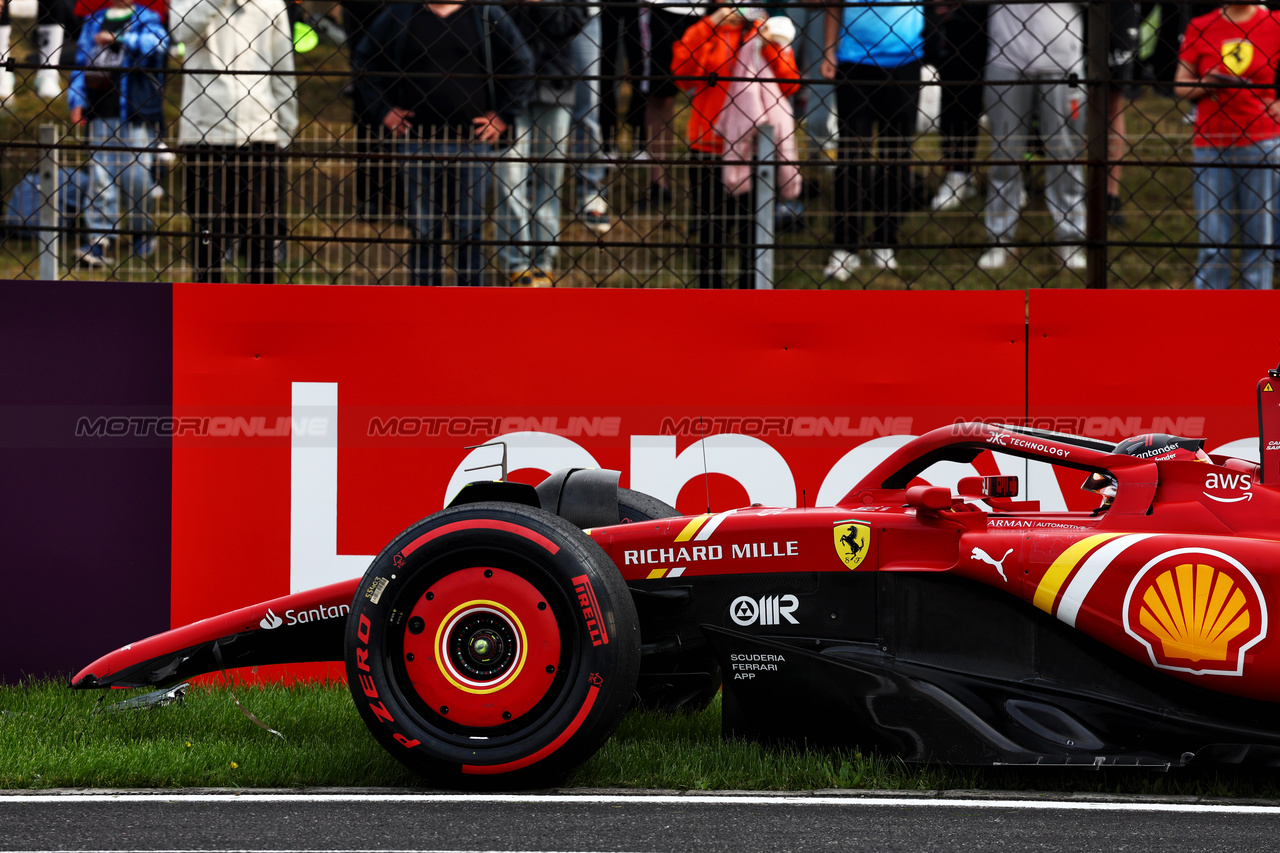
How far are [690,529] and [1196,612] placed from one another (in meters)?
1.54

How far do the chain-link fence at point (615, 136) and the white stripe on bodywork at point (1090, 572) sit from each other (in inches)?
64.8

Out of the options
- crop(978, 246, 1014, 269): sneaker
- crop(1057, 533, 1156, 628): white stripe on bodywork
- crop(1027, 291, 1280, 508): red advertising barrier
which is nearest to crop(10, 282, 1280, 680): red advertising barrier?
crop(1027, 291, 1280, 508): red advertising barrier

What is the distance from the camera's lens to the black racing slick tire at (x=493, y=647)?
13.9ft

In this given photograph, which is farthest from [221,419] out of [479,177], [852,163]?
[852,163]

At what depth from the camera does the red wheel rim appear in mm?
4293

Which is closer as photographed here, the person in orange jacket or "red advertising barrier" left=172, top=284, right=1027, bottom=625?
"red advertising barrier" left=172, top=284, right=1027, bottom=625

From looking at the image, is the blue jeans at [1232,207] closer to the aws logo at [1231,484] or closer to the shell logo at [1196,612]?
the aws logo at [1231,484]

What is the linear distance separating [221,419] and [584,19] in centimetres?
307

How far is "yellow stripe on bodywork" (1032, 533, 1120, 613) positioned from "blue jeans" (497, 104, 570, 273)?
265cm

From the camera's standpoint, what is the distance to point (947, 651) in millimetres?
4465

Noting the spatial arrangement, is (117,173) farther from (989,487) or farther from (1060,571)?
(1060,571)

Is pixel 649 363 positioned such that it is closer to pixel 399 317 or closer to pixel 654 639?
pixel 399 317

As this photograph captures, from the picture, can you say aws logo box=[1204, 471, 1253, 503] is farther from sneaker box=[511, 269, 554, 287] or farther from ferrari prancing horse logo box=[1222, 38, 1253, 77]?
ferrari prancing horse logo box=[1222, 38, 1253, 77]

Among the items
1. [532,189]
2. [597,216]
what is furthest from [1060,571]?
[597,216]
